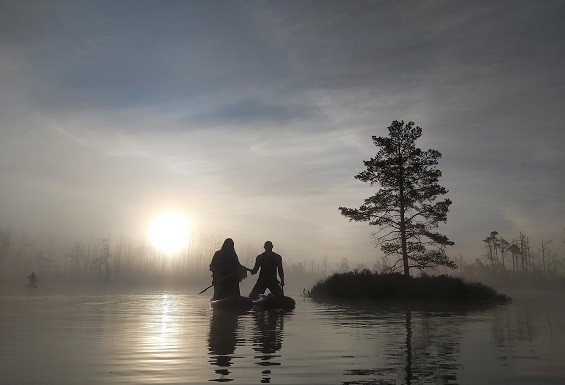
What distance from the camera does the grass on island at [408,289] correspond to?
2670 centimetres

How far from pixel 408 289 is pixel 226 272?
13743 millimetres

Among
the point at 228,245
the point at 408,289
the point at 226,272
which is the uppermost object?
the point at 228,245

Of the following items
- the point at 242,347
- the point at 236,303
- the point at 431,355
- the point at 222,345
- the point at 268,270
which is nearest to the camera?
the point at 431,355

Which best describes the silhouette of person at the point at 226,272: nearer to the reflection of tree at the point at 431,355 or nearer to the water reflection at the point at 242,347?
the water reflection at the point at 242,347

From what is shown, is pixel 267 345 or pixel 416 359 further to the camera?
pixel 267 345

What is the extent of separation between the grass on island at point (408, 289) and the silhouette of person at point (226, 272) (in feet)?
38.1

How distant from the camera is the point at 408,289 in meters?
27.0

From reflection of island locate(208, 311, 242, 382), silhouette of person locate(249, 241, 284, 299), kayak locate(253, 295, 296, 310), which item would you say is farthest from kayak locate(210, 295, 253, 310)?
reflection of island locate(208, 311, 242, 382)

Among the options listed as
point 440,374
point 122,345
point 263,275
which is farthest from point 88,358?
point 263,275

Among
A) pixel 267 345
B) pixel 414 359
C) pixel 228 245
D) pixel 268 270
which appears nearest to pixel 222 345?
pixel 267 345

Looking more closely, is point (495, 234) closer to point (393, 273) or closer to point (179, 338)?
point (393, 273)

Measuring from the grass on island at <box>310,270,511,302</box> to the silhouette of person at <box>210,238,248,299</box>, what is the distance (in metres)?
11.6

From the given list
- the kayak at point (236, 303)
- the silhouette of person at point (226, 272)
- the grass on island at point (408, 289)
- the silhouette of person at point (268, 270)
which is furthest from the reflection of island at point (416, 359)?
the grass on island at point (408, 289)

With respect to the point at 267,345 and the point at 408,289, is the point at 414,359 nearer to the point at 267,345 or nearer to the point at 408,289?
the point at 267,345
